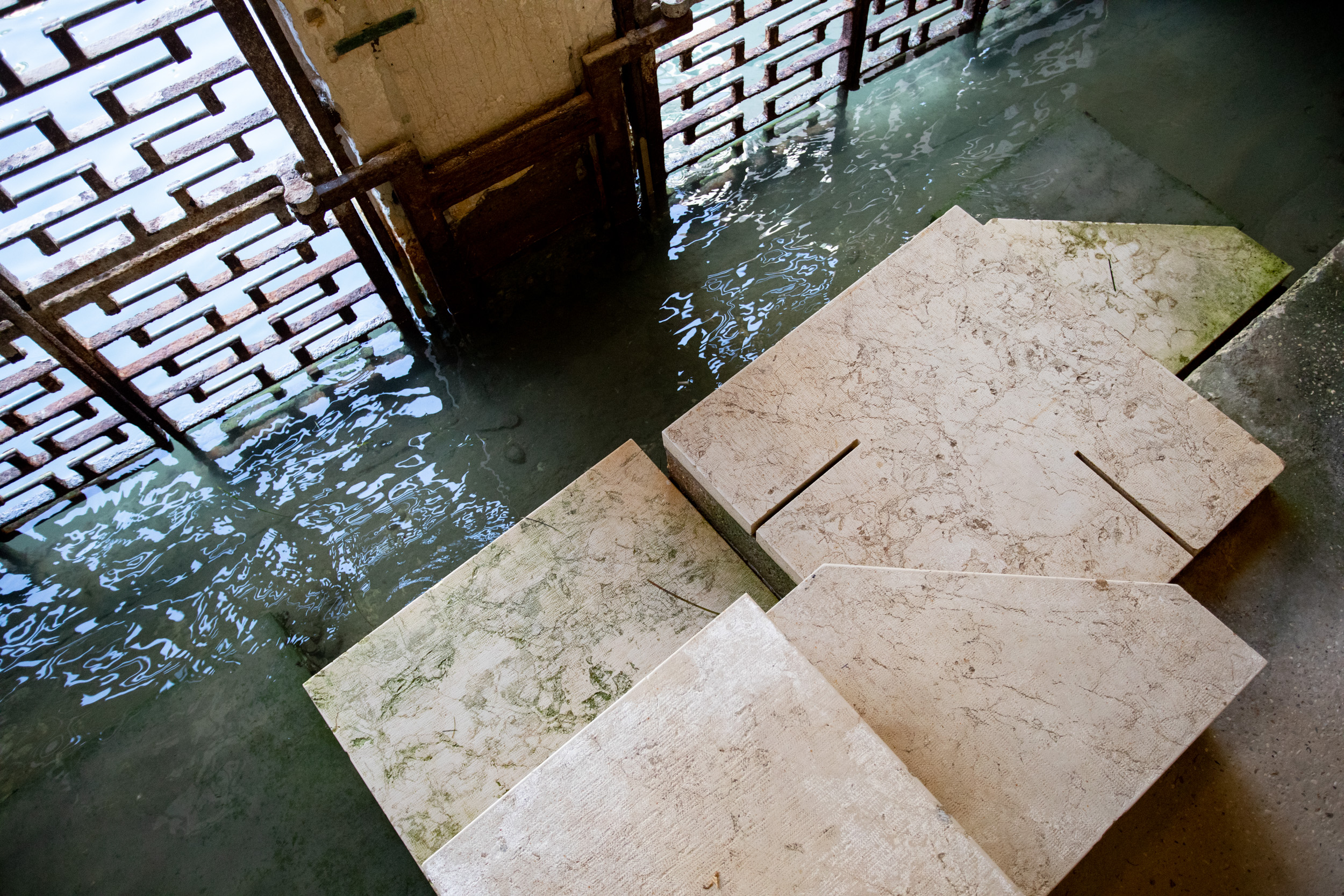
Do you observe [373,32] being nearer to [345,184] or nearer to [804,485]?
[345,184]

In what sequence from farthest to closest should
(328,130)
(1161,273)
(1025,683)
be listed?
(1161,273)
(328,130)
(1025,683)

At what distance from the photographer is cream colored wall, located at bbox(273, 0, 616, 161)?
285 cm

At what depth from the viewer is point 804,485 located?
115 inches

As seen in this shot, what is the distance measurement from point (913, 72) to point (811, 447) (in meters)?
2.95

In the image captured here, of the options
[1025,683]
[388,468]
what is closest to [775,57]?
[388,468]

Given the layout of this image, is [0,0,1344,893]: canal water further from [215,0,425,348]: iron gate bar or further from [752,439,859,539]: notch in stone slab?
[752,439,859,539]: notch in stone slab

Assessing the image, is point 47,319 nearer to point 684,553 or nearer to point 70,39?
point 70,39

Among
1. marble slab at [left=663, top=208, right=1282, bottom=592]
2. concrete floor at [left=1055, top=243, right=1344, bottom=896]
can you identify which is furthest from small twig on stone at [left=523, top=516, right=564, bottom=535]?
concrete floor at [left=1055, top=243, right=1344, bottom=896]

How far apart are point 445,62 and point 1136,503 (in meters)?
2.90

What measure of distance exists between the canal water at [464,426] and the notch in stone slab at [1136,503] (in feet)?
5.16

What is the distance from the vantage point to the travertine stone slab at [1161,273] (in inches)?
147

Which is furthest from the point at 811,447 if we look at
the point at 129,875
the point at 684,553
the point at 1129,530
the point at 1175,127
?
the point at 1175,127

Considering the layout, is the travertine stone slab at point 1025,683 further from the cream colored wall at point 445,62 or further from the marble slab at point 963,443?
the cream colored wall at point 445,62

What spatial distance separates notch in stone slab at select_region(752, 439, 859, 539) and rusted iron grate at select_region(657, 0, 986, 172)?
6.56ft
